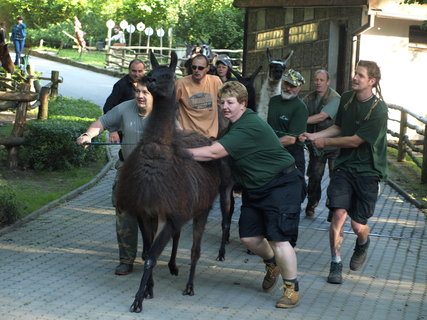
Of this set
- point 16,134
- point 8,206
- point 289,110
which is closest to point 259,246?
point 289,110

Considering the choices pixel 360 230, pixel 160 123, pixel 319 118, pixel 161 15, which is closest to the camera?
pixel 160 123

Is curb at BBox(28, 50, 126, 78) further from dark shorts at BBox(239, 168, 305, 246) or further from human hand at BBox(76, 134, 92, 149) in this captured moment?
dark shorts at BBox(239, 168, 305, 246)

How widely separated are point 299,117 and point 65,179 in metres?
5.26

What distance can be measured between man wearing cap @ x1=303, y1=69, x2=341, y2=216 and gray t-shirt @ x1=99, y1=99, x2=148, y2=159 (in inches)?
118

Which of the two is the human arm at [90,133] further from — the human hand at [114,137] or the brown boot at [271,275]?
the brown boot at [271,275]

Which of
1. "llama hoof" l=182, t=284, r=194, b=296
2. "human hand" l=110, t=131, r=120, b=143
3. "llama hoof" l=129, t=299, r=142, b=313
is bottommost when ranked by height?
"llama hoof" l=182, t=284, r=194, b=296

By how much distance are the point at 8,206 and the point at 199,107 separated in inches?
103

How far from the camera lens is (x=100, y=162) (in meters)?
14.2

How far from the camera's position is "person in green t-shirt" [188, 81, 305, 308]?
639 centimetres

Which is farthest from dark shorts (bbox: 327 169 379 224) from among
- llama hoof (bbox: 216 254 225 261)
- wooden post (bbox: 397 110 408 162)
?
wooden post (bbox: 397 110 408 162)

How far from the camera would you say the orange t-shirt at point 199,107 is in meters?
8.42

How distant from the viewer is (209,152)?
251 inches

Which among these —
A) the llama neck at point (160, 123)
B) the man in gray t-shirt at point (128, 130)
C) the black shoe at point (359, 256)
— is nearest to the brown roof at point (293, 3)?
the black shoe at point (359, 256)

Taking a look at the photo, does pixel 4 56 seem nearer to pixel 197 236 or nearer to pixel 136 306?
pixel 197 236
